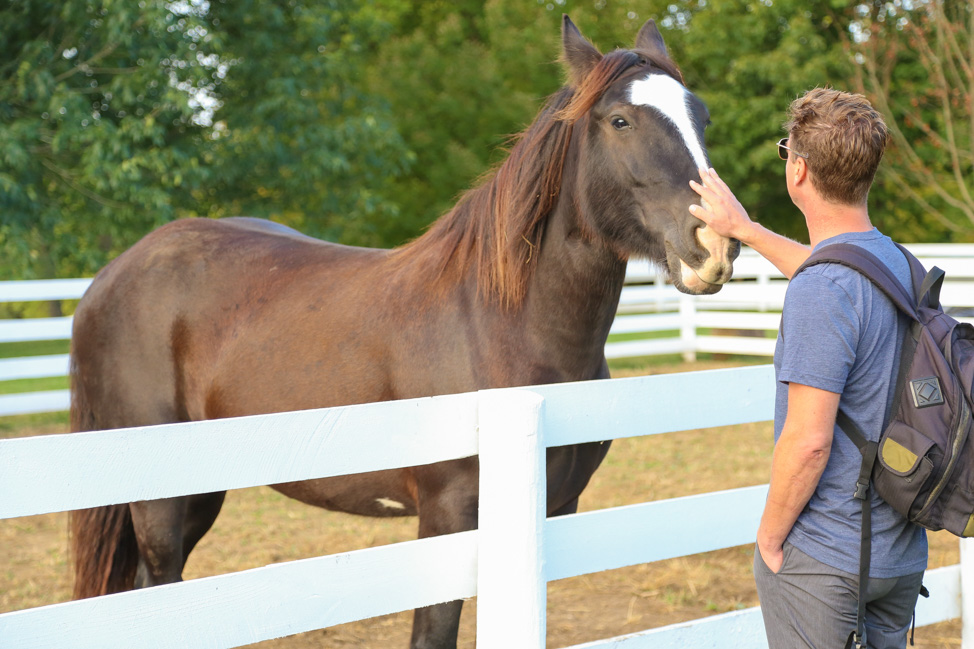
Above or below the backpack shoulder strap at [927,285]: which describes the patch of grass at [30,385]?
below

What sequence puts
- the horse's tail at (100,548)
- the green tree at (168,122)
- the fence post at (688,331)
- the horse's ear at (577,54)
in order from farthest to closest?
the fence post at (688,331) < the green tree at (168,122) < the horse's tail at (100,548) < the horse's ear at (577,54)

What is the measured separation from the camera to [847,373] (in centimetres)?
159

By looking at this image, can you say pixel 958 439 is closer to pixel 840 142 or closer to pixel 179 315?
pixel 840 142

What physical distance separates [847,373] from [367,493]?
6.32 ft

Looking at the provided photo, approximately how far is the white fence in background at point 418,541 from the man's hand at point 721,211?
0.50 m

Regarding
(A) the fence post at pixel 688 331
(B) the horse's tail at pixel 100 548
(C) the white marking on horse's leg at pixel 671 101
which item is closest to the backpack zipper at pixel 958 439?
(C) the white marking on horse's leg at pixel 671 101

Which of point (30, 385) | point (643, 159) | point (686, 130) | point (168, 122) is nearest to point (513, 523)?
point (643, 159)

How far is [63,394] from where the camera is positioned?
8.34m

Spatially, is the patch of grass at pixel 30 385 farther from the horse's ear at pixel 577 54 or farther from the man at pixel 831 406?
the man at pixel 831 406

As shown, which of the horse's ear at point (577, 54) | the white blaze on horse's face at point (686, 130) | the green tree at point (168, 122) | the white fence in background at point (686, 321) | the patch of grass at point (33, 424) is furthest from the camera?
the green tree at point (168, 122)

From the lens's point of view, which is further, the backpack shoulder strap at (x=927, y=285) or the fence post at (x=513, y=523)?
the fence post at (x=513, y=523)

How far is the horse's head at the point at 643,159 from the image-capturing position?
2.45m

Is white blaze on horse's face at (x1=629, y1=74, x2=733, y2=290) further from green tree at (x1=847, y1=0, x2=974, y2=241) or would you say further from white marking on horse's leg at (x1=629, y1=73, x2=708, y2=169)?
green tree at (x1=847, y1=0, x2=974, y2=241)

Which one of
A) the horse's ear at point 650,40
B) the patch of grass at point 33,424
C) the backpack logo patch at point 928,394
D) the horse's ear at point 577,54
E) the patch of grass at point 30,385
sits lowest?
the patch of grass at point 30,385
